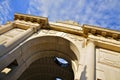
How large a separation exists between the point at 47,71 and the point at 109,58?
859cm

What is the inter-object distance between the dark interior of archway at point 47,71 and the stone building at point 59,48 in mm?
95

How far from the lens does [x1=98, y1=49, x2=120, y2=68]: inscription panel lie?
10.0m

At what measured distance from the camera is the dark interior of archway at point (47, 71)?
1658 cm

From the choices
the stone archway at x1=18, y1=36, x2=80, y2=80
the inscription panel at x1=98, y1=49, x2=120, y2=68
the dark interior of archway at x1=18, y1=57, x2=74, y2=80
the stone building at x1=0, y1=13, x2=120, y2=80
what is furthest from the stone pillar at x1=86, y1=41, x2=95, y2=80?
the dark interior of archway at x1=18, y1=57, x2=74, y2=80

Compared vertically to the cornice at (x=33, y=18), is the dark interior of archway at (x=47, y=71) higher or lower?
lower

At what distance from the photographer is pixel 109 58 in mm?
10539

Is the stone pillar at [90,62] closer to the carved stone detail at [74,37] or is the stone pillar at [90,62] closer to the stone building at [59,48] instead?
the stone building at [59,48]

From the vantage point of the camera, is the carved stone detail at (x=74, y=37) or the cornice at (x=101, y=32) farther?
the carved stone detail at (x=74, y=37)

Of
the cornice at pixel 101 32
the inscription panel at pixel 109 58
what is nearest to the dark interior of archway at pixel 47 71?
the cornice at pixel 101 32

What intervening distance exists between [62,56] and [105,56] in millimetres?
4139

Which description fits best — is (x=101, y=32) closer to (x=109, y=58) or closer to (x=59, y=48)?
(x=109, y=58)

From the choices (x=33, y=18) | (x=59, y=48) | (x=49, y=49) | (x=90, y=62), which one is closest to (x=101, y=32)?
(x=59, y=48)

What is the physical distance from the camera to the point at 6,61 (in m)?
9.53

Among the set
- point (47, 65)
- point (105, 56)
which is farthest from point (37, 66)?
point (105, 56)
